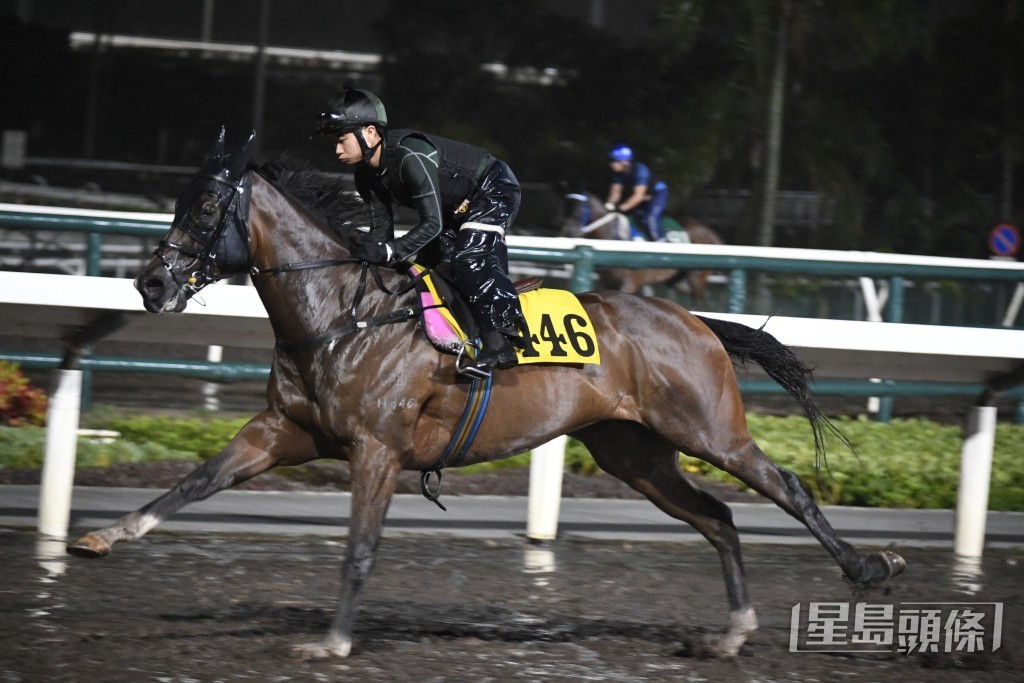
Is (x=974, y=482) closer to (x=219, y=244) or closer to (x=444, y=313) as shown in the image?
(x=444, y=313)

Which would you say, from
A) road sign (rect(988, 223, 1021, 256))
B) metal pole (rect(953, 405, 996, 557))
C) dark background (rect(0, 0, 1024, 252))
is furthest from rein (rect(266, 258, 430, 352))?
dark background (rect(0, 0, 1024, 252))

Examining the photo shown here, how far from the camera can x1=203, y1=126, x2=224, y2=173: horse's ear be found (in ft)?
18.9

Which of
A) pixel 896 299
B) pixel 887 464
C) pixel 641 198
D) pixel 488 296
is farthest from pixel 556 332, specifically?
pixel 641 198

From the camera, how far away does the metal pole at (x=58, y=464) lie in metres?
7.53

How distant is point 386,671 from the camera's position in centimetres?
551

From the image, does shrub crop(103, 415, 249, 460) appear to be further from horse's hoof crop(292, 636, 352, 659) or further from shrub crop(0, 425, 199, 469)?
horse's hoof crop(292, 636, 352, 659)

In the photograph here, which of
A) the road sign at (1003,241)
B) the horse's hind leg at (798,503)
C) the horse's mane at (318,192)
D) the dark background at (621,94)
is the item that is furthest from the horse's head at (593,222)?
the horse's mane at (318,192)

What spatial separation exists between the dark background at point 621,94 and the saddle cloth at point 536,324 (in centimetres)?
1289

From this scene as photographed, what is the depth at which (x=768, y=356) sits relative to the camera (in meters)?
6.94

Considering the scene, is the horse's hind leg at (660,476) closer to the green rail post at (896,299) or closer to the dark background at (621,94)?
the green rail post at (896,299)

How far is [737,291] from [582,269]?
7.34 feet

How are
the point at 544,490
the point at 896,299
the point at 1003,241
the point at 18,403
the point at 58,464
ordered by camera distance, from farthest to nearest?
1. the point at 1003,241
2. the point at 896,299
3. the point at 18,403
4. the point at 544,490
5. the point at 58,464

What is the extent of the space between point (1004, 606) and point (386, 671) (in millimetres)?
3317

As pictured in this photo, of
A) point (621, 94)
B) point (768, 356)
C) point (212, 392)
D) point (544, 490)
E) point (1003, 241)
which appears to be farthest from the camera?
point (621, 94)
